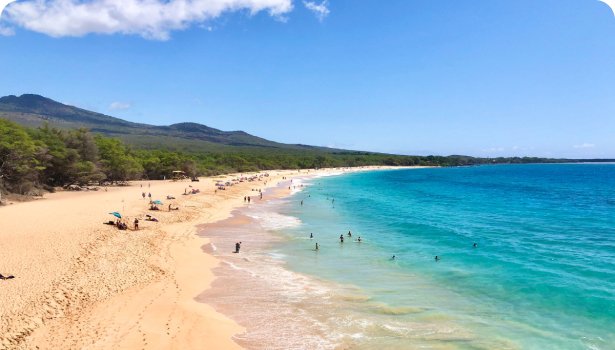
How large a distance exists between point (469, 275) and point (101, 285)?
1752cm

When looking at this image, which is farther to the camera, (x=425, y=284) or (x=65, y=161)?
(x=65, y=161)

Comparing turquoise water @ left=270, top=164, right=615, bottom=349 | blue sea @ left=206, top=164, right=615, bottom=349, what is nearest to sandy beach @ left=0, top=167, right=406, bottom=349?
blue sea @ left=206, top=164, right=615, bottom=349

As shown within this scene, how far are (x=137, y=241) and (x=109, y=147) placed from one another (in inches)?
1585

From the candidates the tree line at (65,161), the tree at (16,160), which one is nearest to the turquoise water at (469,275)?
the tree at (16,160)

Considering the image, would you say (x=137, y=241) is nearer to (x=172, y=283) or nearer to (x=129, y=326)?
(x=172, y=283)

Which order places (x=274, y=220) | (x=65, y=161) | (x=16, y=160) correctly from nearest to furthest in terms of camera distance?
(x=274, y=220) → (x=16, y=160) → (x=65, y=161)

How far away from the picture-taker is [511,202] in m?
57.2

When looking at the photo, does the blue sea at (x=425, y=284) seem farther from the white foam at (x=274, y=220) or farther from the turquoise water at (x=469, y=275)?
the white foam at (x=274, y=220)

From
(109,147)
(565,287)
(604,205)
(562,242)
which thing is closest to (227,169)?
(109,147)

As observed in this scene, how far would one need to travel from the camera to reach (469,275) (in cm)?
2158

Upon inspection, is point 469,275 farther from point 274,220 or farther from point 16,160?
point 16,160

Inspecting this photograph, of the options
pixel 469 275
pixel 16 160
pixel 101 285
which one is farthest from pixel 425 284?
pixel 16 160

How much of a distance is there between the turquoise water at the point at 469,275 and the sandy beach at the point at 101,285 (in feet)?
18.3

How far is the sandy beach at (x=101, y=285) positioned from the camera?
1332cm
